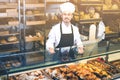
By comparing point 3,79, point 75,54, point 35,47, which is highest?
point 75,54

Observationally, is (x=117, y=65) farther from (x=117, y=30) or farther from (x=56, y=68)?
(x=117, y=30)

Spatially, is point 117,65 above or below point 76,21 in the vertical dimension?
below

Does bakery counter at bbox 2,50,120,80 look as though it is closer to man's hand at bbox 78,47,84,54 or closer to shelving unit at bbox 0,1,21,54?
man's hand at bbox 78,47,84,54

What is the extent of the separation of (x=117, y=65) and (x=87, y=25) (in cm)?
335

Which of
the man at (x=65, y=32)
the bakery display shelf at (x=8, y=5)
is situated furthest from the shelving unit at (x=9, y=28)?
the man at (x=65, y=32)

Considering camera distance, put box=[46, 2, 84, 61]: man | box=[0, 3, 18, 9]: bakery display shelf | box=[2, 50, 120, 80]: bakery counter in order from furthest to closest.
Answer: box=[0, 3, 18, 9]: bakery display shelf < box=[46, 2, 84, 61]: man < box=[2, 50, 120, 80]: bakery counter

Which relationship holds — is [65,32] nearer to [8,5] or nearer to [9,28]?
[8,5]

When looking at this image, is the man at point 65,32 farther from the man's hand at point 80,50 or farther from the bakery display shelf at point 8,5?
the bakery display shelf at point 8,5

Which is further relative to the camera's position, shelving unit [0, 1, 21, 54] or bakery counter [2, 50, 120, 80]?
shelving unit [0, 1, 21, 54]

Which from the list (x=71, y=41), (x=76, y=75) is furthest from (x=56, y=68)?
(x=71, y=41)

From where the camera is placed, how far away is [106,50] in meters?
1.90

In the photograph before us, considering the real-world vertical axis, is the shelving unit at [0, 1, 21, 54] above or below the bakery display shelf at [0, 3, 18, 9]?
below

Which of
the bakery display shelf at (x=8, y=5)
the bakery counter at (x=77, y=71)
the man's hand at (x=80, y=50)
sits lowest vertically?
the bakery counter at (x=77, y=71)

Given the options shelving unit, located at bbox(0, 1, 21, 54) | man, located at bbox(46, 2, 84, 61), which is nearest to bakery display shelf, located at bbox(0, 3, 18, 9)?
shelving unit, located at bbox(0, 1, 21, 54)
